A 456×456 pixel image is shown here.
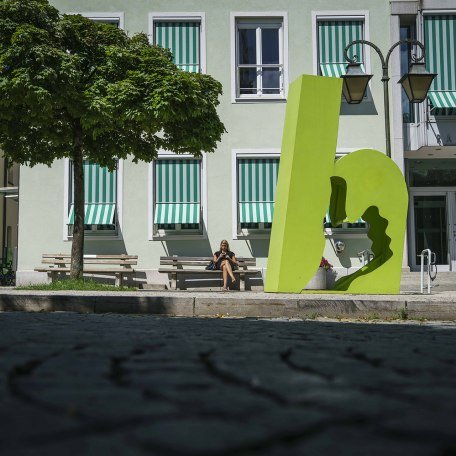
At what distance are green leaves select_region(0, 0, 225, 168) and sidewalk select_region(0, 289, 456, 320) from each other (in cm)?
347

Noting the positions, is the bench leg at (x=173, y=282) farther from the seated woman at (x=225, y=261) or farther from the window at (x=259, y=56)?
the window at (x=259, y=56)

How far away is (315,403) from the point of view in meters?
2.22

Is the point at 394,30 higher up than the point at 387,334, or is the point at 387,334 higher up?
the point at 394,30

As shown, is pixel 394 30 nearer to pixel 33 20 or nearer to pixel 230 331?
pixel 33 20

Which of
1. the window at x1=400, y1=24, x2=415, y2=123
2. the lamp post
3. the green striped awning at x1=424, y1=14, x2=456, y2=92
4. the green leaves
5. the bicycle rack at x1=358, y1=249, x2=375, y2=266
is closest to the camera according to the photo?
the green leaves

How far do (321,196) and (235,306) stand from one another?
3.01 metres

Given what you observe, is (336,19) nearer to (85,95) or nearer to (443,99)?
(443,99)

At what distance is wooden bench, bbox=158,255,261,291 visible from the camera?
1526cm

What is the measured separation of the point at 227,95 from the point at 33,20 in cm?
645

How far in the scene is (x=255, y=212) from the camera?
16266 mm

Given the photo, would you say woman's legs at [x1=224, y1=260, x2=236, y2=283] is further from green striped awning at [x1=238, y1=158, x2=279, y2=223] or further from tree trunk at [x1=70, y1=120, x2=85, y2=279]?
tree trunk at [x1=70, y1=120, x2=85, y2=279]

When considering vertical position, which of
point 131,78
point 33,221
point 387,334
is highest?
point 131,78

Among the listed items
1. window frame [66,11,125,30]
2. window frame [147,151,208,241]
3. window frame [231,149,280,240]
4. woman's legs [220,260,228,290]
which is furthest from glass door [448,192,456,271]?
window frame [66,11,125,30]

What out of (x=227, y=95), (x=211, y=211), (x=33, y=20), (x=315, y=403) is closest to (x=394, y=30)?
(x=227, y=95)
